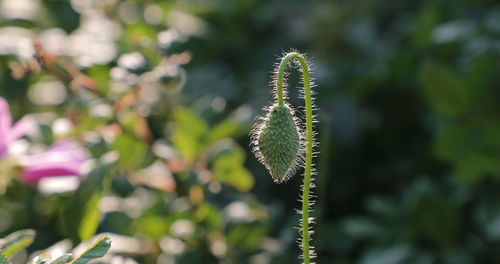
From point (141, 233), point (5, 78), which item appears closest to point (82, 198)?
point (141, 233)

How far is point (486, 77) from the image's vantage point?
2271 millimetres

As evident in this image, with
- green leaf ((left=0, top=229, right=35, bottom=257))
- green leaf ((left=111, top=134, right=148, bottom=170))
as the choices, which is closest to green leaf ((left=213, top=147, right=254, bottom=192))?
green leaf ((left=111, top=134, right=148, bottom=170))

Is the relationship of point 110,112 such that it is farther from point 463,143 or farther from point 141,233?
point 463,143

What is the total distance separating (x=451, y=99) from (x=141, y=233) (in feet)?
3.23

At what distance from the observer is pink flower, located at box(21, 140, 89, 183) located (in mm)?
1586

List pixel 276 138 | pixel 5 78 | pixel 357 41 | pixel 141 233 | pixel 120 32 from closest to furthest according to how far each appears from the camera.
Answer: pixel 276 138 → pixel 141 233 → pixel 5 78 → pixel 120 32 → pixel 357 41

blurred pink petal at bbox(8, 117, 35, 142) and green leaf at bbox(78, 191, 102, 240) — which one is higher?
blurred pink petal at bbox(8, 117, 35, 142)

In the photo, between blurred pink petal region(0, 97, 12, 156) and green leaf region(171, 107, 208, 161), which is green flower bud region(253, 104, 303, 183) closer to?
blurred pink petal region(0, 97, 12, 156)

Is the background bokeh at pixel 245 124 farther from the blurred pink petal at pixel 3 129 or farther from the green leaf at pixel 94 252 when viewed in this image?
the green leaf at pixel 94 252

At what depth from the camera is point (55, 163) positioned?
1.60m

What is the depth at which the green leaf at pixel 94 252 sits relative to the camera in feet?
3.36

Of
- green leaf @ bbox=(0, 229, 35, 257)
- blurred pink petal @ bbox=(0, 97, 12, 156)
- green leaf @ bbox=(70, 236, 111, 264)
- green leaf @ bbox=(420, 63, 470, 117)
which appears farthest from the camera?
green leaf @ bbox=(420, 63, 470, 117)

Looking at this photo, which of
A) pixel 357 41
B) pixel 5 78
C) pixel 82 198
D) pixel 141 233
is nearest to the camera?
pixel 82 198

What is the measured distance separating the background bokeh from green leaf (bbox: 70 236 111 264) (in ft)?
1.33
